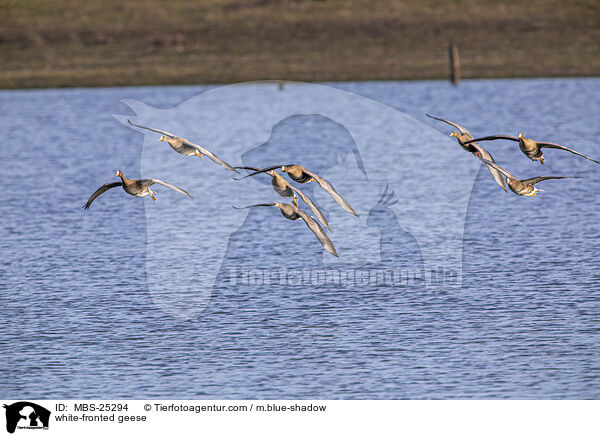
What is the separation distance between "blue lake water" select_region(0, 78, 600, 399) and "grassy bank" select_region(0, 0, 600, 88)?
23569 millimetres

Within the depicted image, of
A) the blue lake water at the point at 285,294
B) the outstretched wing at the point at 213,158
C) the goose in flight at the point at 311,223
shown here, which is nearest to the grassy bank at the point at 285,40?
the blue lake water at the point at 285,294

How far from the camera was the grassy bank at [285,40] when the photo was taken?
70.4 m

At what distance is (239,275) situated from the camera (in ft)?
92.2

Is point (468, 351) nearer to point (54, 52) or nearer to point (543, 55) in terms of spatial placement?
point (543, 55)

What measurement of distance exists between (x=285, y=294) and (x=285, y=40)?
51409 millimetres

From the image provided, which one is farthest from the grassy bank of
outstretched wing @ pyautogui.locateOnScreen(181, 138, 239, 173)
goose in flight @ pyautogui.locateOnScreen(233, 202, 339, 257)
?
goose in flight @ pyautogui.locateOnScreen(233, 202, 339, 257)

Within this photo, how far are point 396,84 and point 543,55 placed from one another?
9.98 metres

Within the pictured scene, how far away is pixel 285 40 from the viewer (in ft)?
246

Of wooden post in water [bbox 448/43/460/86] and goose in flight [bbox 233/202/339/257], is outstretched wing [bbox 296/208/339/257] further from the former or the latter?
wooden post in water [bbox 448/43/460/86]

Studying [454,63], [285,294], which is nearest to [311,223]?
[285,294]

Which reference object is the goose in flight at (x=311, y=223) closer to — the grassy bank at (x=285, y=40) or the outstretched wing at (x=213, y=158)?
the outstretched wing at (x=213, y=158)

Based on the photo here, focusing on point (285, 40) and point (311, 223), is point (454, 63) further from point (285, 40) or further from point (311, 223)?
point (311, 223)

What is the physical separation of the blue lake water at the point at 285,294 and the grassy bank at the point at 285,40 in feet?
77.3
